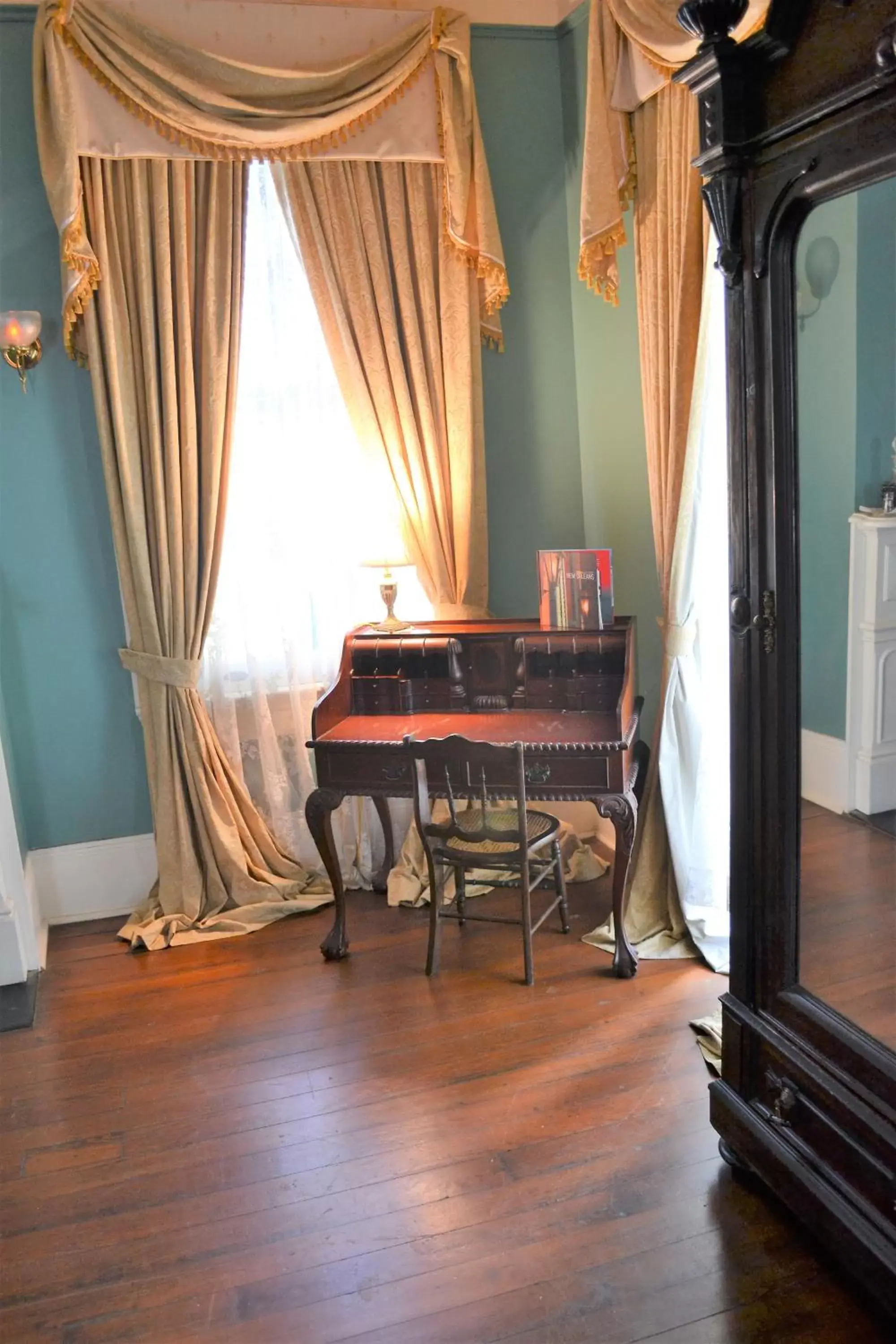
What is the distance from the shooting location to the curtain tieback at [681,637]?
121 inches

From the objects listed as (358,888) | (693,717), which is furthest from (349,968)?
(693,717)

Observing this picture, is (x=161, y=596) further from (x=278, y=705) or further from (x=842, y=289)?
(x=842, y=289)

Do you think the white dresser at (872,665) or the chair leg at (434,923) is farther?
the chair leg at (434,923)

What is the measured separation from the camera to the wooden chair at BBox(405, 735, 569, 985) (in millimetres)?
2883

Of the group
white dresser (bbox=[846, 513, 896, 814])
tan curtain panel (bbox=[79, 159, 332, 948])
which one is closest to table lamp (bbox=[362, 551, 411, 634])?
tan curtain panel (bbox=[79, 159, 332, 948])

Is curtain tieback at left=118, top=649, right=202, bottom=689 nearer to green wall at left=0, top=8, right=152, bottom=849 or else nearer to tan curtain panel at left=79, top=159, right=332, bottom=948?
tan curtain panel at left=79, top=159, right=332, bottom=948

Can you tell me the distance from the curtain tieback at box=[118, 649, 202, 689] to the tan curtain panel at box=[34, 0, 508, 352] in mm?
979

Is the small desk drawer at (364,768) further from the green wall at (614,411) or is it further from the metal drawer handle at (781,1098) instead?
the metal drawer handle at (781,1098)

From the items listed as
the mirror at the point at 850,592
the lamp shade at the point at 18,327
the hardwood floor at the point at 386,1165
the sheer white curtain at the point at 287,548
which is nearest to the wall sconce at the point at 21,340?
the lamp shade at the point at 18,327

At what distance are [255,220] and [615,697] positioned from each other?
185 centimetres

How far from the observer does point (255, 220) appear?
11.4ft

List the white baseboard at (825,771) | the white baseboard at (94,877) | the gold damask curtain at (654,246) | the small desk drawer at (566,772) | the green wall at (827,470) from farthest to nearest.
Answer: the white baseboard at (94,877), the small desk drawer at (566,772), the gold damask curtain at (654,246), the white baseboard at (825,771), the green wall at (827,470)

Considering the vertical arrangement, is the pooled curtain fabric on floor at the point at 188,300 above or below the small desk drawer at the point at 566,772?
above

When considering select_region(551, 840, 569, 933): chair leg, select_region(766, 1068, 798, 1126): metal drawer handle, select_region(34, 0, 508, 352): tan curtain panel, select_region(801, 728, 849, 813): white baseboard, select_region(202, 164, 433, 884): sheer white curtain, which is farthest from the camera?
select_region(202, 164, 433, 884): sheer white curtain
